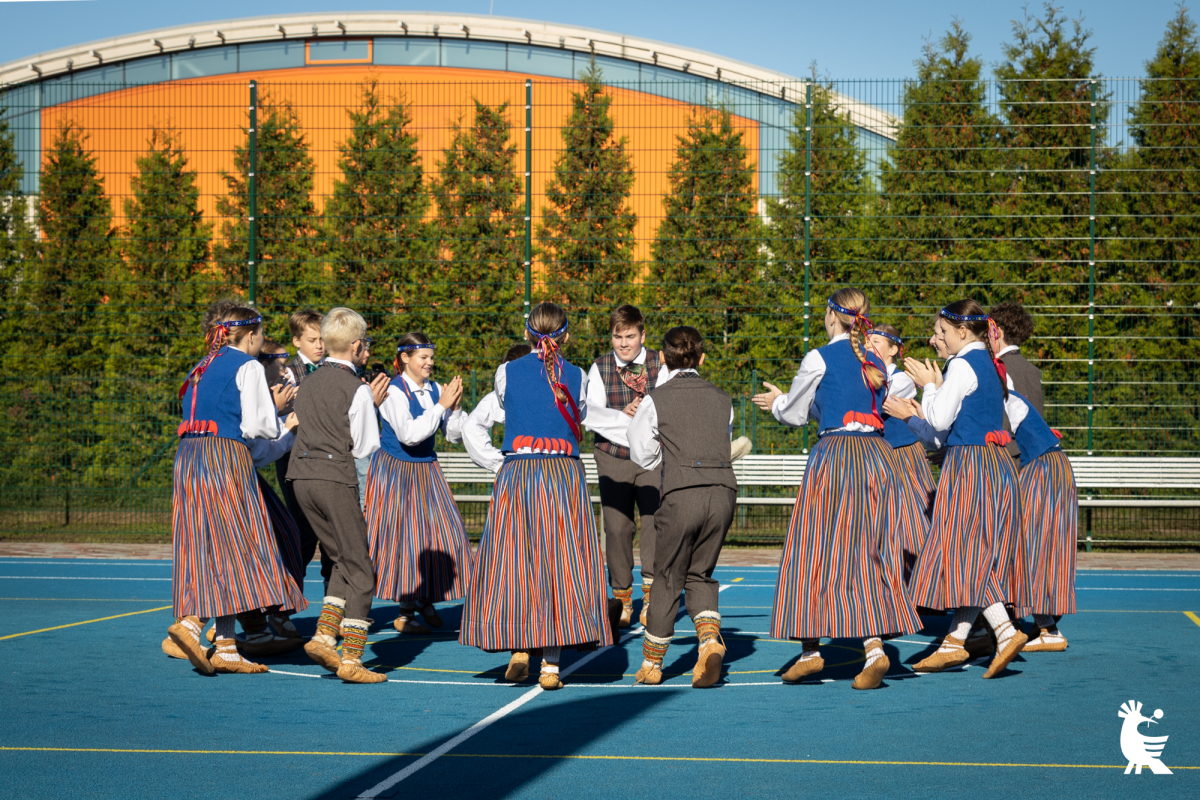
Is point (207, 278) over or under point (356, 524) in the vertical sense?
over

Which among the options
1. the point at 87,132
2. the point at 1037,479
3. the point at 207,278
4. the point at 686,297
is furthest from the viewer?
the point at 87,132

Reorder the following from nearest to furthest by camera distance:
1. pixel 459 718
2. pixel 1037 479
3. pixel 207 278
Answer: pixel 459 718 < pixel 1037 479 < pixel 207 278

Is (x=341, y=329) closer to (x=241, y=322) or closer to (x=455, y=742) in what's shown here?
(x=241, y=322)

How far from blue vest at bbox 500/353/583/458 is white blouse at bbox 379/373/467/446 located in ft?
2.09

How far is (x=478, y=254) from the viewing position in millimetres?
14508

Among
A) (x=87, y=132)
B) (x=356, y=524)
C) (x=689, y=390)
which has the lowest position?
(x=356, y=524)

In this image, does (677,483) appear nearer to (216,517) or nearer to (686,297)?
(216,517)

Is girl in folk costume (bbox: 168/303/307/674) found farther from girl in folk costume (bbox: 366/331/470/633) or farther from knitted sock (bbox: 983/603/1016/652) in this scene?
knitted sock (bbox: 983/603/1016/652)

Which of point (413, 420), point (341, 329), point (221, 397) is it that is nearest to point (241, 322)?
point (221, 397)

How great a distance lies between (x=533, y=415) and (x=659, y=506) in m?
0.94

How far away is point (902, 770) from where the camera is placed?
4.67m

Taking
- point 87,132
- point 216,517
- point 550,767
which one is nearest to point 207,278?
point 87,132

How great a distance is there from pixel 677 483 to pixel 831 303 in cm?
132

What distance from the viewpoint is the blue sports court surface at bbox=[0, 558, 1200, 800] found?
4.48m
